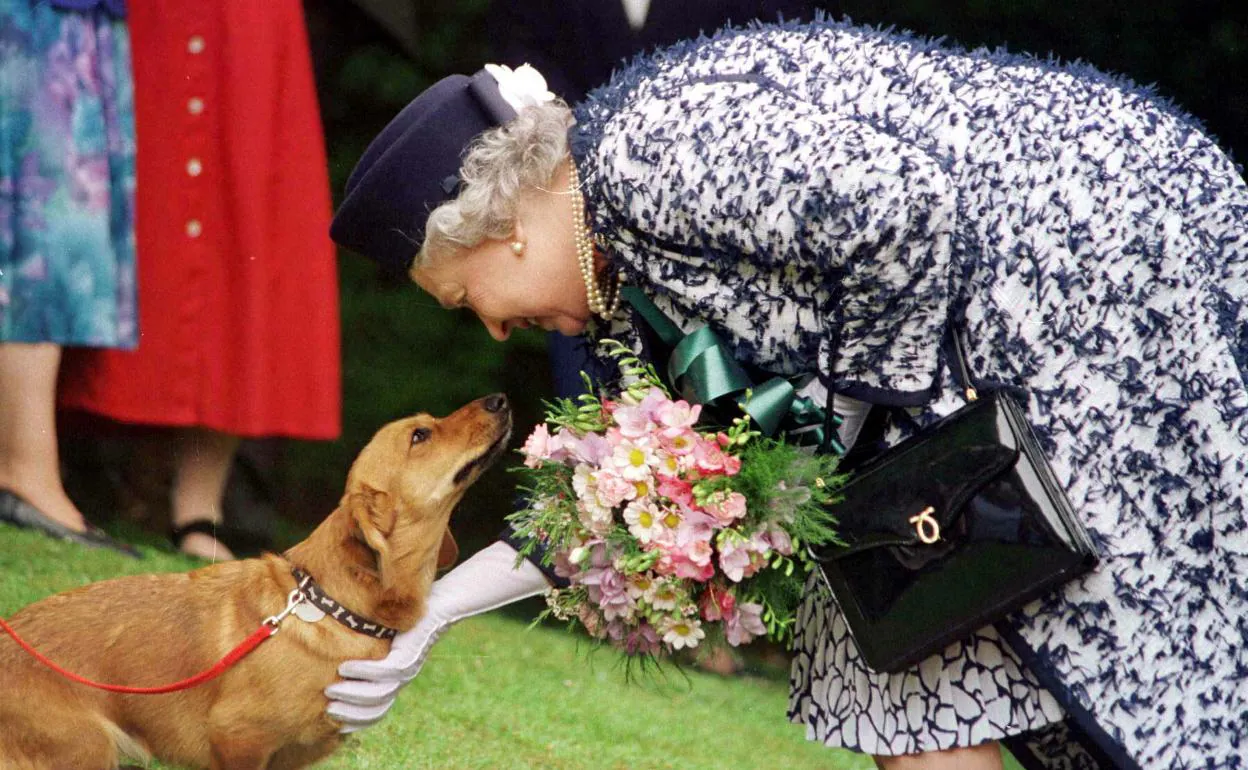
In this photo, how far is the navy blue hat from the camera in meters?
1.90

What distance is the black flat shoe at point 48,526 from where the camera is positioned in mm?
2486

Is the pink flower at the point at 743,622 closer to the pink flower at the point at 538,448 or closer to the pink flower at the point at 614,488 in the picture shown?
the pink flower at the point at 614,488

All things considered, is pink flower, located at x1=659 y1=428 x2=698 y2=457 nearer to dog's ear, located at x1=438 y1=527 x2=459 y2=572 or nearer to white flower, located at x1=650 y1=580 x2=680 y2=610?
white flower, located at x1=650 y1=580 x2=680 y2=610

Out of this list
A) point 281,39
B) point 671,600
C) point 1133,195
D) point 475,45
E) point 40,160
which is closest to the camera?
point 1133,195

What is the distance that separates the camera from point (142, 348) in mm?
2508

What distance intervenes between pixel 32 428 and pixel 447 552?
85 cm

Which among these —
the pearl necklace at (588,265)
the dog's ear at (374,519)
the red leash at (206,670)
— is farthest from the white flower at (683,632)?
the red leash at (206,670)

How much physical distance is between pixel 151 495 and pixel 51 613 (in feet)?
1.00

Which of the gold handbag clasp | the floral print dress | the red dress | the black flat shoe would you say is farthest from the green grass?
the gold handbag clasp

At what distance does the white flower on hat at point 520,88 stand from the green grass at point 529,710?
4.12 ft

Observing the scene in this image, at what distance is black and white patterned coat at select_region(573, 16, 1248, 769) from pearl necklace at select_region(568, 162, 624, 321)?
0.35 ft

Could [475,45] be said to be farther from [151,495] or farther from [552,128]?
[151,495]

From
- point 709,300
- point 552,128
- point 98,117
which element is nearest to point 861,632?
point 709,300

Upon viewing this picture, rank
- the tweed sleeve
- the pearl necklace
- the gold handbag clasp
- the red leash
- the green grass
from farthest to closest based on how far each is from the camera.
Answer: the green grass
the red leash
the pearl necklace
the gold handbag clasp
the tweed sleeve
